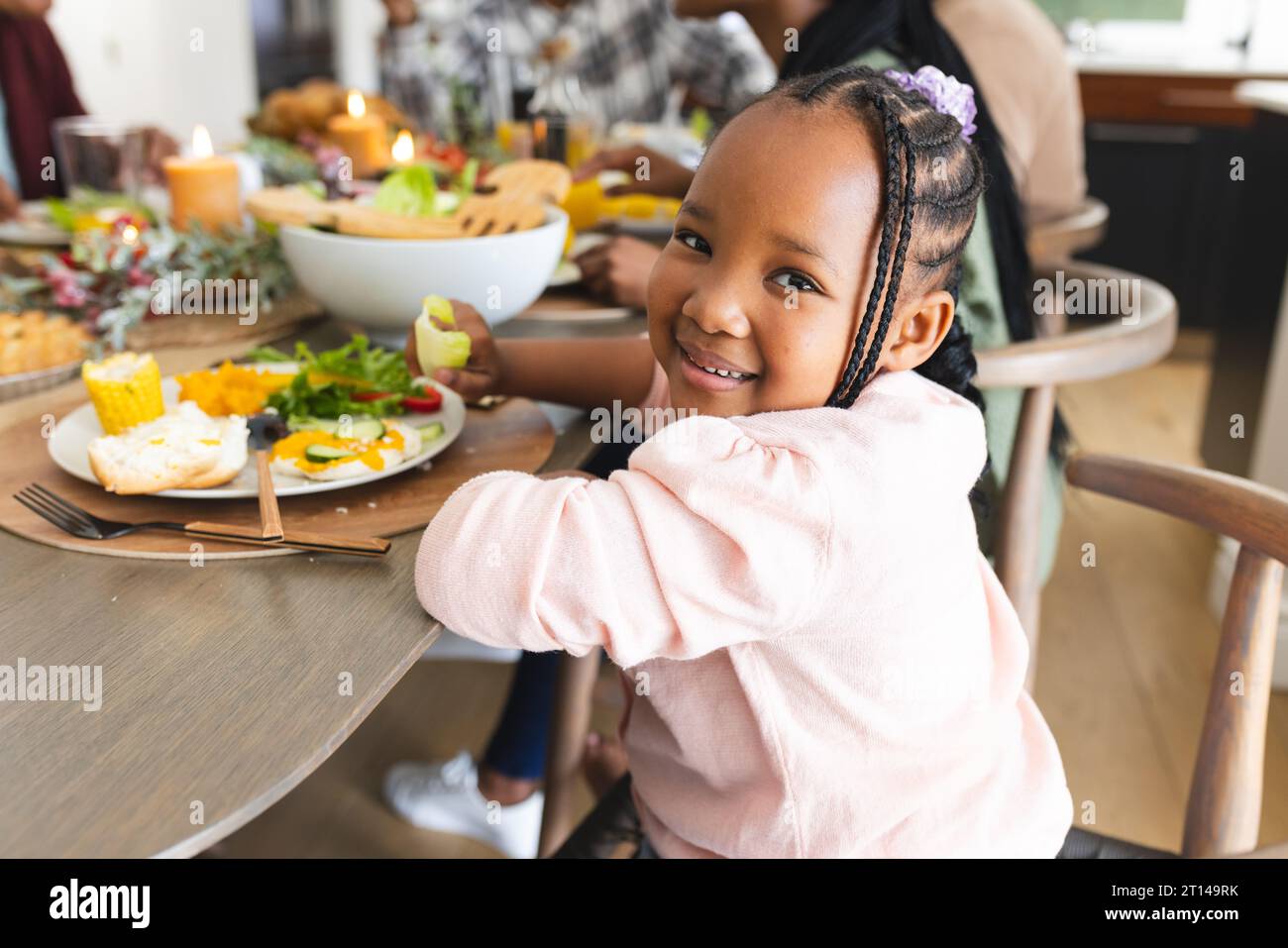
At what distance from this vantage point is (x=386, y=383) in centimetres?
99

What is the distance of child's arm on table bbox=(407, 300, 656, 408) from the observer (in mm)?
1026

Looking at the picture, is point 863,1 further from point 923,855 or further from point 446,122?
point 446,122

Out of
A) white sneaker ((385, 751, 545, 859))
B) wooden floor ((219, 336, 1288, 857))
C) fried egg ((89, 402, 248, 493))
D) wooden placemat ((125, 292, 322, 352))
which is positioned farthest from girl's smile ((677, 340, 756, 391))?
white sneaker ((385, 751, 545, 859))

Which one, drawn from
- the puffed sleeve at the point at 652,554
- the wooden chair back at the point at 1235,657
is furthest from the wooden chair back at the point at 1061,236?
the puffed sleeve at the point at 652,554

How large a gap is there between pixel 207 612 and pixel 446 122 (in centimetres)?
194

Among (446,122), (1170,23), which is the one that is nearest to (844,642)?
(446,122)

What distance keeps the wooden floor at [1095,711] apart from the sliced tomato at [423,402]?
1015 millimetres

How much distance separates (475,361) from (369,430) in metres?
0.15

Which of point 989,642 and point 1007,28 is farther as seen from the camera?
point 1007,28

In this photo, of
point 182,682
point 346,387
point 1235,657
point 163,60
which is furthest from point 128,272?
point 163,60

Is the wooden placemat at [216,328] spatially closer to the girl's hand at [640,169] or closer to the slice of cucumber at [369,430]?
the slice of cucumber at [369,430]

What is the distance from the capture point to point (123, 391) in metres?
0.87

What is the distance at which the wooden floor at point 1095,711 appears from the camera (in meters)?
1.78

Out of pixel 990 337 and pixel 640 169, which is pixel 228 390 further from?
pixel 640 169
